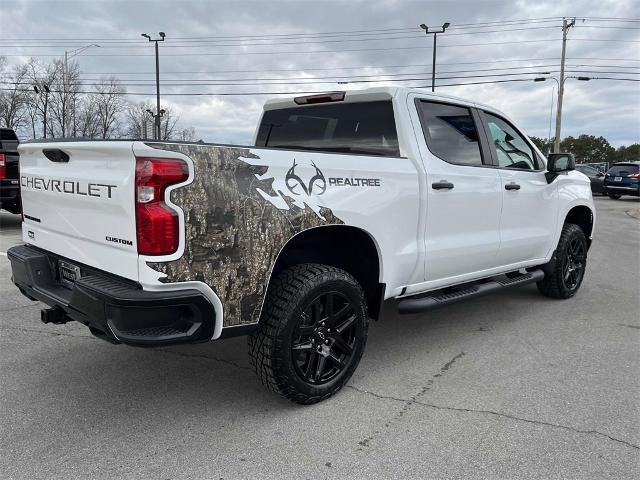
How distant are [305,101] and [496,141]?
1729 millimetres

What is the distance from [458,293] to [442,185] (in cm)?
92

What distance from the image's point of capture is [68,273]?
3.12 m

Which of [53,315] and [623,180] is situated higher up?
[623,180]

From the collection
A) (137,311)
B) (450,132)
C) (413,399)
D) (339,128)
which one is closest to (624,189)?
(450,132)

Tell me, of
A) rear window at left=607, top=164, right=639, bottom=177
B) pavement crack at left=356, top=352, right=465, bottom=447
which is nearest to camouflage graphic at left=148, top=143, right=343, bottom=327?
pavement crack at left=356, top=352, right=465, bottom=447

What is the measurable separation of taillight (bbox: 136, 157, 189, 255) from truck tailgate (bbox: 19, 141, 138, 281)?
0.05m

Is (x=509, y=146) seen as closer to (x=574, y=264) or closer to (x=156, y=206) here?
(x=574, y=264)

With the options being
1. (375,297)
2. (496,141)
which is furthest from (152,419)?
(496,141)

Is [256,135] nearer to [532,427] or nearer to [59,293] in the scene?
[59,293]

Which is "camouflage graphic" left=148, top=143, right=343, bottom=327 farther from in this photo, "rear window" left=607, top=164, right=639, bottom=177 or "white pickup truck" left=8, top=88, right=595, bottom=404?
"rear window" left=607, top=164, right=639, bottom=177

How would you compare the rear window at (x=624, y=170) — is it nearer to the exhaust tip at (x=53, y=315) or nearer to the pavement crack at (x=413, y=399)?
the pavement crack at (x=413, y=399)

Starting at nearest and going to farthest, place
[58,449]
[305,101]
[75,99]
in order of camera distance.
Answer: [58,449], [305,101], [75,99]

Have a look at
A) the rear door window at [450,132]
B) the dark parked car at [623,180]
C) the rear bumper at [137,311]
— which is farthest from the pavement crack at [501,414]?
the dark parked car at [623,180]

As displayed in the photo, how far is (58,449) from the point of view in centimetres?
271
